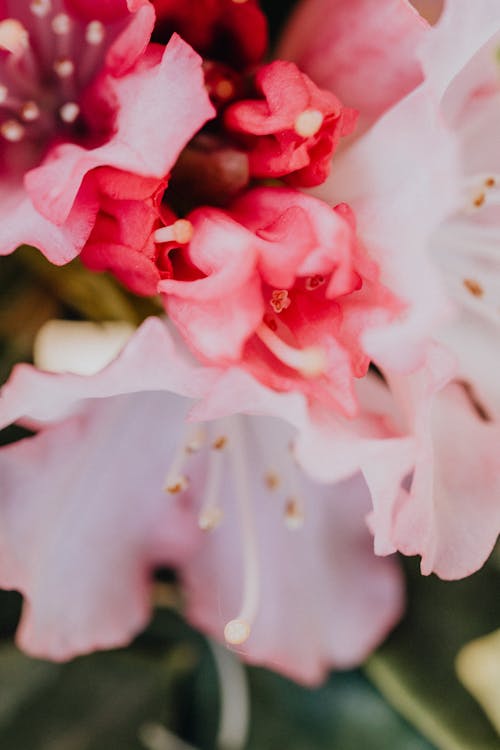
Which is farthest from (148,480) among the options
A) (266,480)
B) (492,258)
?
(492,258)

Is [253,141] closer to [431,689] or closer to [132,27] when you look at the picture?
[132,27]

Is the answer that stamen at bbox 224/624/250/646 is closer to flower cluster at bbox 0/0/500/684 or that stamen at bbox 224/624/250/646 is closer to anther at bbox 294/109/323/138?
flower cluster at bbox 0/0/500/684

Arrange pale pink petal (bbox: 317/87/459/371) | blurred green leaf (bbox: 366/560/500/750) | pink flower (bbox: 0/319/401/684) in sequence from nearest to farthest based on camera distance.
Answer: pale pink petal (bbox: 317/87/459/371) → pink flower (bbox: 0/319/401/684) → blurred green leaf (bbox: 366/560/500/750)

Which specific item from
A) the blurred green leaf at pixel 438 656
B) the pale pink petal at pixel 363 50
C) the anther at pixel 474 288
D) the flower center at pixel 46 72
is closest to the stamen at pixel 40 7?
the flower center at pixel 46 72

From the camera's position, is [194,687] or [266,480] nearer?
[266,480]

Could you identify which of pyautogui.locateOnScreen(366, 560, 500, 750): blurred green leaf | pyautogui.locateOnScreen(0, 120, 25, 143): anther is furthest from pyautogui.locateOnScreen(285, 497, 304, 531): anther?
pyautogui.locateOnScreen(0, 120, 25, 143): anther

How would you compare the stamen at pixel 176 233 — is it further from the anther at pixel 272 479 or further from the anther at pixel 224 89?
the anther at pixel 272 479

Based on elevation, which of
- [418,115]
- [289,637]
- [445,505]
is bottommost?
[289,637]
